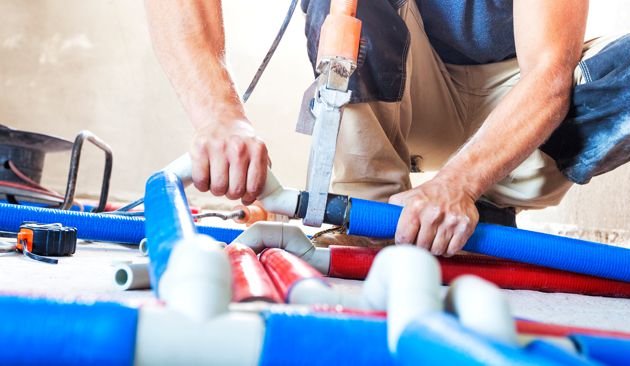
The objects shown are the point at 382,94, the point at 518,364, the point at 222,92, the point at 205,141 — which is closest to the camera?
the point at 518,364

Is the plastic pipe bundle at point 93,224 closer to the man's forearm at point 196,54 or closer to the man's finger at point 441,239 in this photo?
the man's forearm at point 196,54

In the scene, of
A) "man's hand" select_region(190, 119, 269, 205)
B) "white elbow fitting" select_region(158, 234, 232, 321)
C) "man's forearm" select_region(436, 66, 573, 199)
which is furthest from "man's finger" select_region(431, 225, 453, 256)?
"white elbow fitting" select_region(158, 234, 232, 321)

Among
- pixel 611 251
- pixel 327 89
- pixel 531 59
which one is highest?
pixel 531 59

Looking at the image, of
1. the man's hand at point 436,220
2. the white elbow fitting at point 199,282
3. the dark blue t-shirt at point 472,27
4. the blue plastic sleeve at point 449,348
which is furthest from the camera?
the dark blue t-shirt at point 472,27

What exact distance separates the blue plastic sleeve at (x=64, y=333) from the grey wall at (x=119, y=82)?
12.3 ft

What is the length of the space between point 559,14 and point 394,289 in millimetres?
1019

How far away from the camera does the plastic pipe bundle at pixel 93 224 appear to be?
1.35 meters

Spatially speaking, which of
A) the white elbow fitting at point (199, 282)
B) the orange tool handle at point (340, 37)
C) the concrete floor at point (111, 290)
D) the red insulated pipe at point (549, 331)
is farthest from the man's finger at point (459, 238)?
the white elbow fitting at point (199, 282)

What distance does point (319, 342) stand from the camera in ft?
1.37

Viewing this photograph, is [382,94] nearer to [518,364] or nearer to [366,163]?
[366,163]

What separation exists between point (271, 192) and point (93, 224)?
0.53 metres

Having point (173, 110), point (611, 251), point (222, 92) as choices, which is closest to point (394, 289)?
point (222, 92)

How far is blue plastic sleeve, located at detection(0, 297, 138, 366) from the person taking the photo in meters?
0.39

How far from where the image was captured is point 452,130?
1.76 meters
